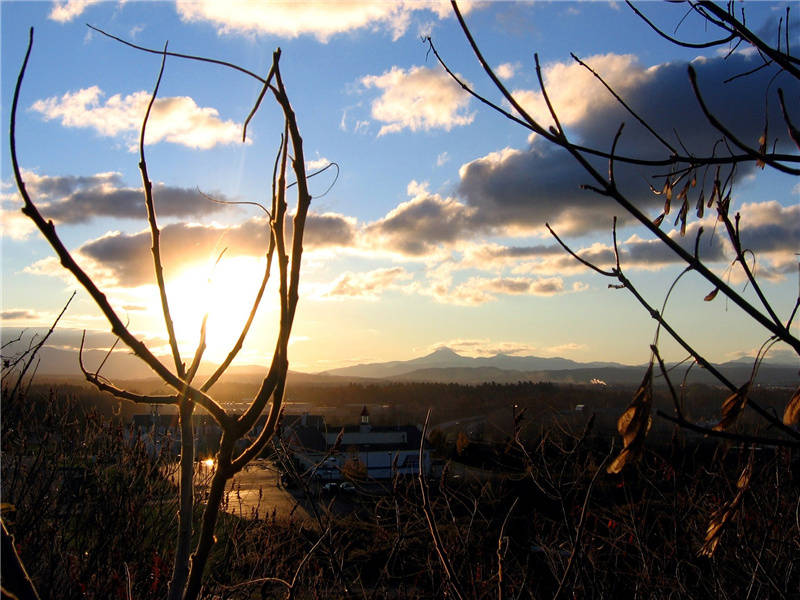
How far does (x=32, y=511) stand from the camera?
5.25 meters

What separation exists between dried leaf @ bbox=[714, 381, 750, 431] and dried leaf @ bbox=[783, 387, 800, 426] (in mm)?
134

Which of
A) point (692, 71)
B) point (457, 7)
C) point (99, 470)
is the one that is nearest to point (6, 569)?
point (457, 7)

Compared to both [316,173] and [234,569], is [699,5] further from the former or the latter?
[234,569]

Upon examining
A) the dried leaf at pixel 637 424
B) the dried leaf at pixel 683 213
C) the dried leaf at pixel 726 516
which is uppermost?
the dried leaf at pixel 683 213

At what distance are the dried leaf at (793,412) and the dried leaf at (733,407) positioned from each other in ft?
0.44

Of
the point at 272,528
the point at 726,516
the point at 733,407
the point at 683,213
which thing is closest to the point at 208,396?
the point at 733,407

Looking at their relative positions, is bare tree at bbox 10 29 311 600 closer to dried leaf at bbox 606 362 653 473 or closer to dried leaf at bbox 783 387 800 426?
dried leaf at bbox 606 362 653 473

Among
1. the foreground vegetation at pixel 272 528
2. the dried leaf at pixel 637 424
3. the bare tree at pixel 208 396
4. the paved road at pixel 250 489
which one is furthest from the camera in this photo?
the paved road at pixel 250 489

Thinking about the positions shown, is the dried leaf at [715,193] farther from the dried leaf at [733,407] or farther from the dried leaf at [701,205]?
the dried leaf at [733,407]

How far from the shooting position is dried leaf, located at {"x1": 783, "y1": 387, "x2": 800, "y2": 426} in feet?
4.32

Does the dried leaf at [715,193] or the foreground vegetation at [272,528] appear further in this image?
the foreground vegetation at [272,528]

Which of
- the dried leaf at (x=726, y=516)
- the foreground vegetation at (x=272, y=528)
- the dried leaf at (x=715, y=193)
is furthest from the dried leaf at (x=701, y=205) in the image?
the foreground vegetation at (x=272, y=528)

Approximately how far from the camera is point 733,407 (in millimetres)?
1266

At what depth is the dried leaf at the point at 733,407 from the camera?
4.12 ft
